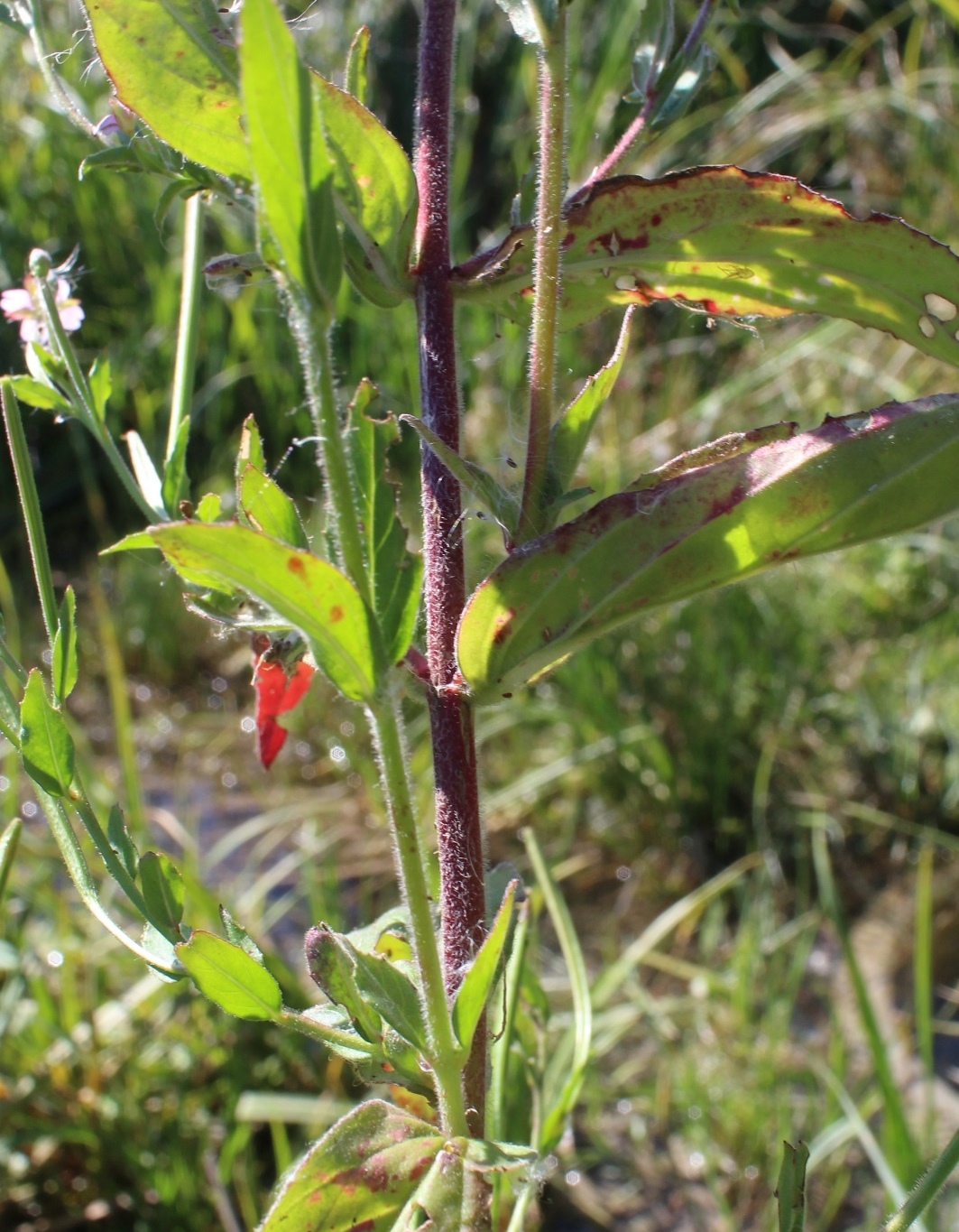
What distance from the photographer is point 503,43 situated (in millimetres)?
2709

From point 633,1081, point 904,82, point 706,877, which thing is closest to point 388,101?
point 904,82

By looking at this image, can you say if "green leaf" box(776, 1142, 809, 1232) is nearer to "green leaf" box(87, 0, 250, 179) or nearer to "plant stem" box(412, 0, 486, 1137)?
"plant stem" box(412, 0, 486, 1137)

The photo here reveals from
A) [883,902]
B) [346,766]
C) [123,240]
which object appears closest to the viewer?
[883,902]

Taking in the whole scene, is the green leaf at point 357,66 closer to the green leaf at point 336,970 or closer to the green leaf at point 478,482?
the green leaf at point 478,482

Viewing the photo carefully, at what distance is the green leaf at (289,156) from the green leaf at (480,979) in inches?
6.4

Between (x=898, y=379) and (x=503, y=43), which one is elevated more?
(x=503, y=43)

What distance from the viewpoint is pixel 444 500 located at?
340 millimetres

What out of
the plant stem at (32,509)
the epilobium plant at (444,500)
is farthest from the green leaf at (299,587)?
the plant stem at (32,509)

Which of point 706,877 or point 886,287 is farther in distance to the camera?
point 706,877

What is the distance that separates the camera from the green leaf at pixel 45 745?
320 millimetres

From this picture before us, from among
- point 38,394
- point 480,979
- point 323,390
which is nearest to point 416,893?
point 480,979

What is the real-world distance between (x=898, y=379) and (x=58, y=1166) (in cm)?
198

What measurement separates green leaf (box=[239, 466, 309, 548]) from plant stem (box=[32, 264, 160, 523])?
0.10m

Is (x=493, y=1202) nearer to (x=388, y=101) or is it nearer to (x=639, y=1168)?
(x=639, y=1168)
